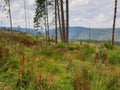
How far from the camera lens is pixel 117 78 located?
21.8ft

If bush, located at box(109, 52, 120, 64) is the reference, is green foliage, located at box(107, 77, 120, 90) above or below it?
above

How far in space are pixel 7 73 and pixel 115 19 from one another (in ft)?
78.7

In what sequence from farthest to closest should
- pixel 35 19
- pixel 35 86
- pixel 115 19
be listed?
pixel 35 19 → pixel 115 19 → pixel 35 86

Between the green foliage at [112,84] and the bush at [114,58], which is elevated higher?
the green foliage at [112,84]

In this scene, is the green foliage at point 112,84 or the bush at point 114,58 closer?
the green foliage at point 112,84

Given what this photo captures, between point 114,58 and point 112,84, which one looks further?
point 114,58

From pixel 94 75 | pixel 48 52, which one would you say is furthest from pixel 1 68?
pixel 48 52

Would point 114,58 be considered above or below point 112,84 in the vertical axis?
below

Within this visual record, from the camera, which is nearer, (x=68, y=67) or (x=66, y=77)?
(x=66, y=77)

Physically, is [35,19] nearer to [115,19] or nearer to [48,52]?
[115,19]

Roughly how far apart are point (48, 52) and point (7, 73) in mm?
5164

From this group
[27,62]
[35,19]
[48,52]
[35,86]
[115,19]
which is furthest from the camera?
[35,19]

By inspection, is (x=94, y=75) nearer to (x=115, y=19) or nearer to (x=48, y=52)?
(x=48, y=52)

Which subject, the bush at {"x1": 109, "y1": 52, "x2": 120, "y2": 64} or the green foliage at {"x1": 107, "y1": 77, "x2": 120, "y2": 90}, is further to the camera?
the bush at {"x1": 109, "y1": 52, "x2": 120, "y2": 64}
